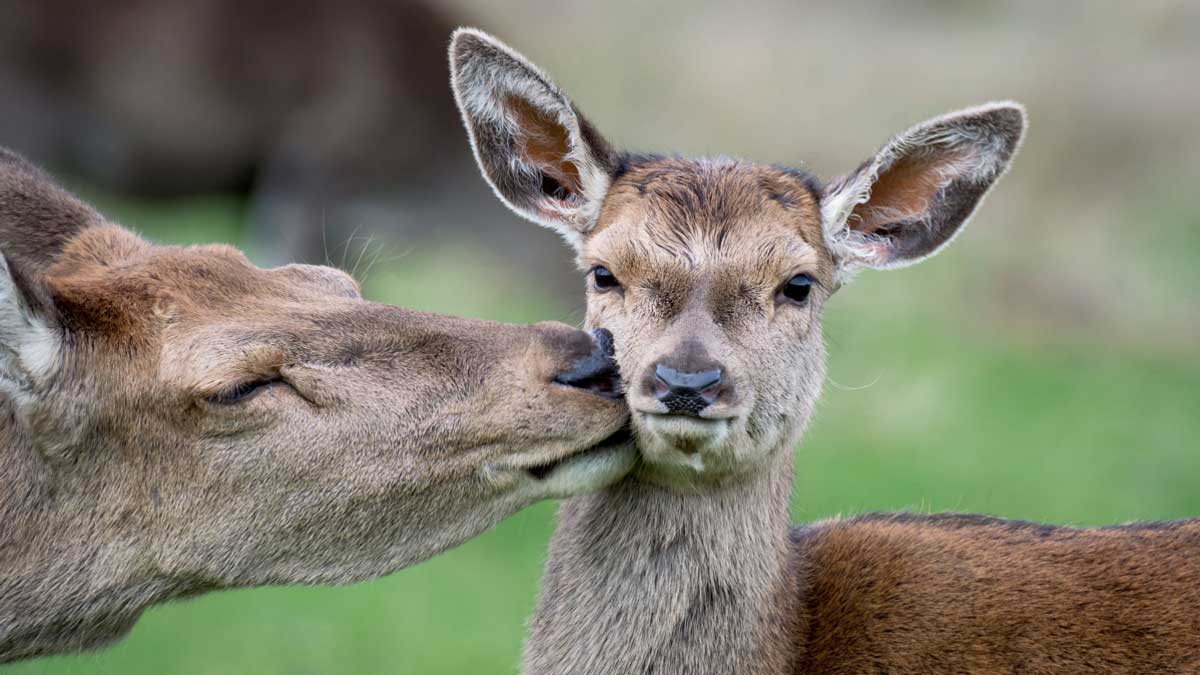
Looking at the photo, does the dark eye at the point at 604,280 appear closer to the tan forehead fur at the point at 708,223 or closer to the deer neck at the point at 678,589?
the tan forehead fur at the point at 708,223

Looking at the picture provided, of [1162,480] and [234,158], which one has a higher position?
[234,158]

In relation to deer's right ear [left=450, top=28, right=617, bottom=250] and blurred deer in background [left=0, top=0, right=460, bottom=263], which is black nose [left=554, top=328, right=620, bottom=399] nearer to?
deer's right ear [left=450, top=28, right=617, bottom=250]

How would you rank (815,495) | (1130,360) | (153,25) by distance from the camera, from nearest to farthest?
(815,495), (153,25), (1130,360)

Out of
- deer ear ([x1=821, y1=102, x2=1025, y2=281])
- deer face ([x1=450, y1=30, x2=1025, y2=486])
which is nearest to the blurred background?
deer ear ([x1=821, y1=102, x2=1025, y2=281])

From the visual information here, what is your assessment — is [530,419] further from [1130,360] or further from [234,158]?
[1130,360]

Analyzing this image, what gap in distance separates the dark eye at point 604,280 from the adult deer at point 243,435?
0.43 m

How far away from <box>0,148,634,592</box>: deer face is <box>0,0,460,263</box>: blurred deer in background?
792cm

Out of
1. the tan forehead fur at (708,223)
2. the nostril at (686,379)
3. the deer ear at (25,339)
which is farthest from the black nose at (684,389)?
the deer ear at (25,339)

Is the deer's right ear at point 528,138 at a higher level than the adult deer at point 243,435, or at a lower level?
higher

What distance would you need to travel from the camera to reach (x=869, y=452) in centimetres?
1176

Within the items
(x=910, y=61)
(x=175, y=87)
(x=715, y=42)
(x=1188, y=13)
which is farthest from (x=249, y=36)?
(x=1188, y=13)

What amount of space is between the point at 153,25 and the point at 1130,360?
925 centimetres

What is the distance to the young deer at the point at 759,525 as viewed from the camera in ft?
15.1

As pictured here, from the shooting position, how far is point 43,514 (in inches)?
164
